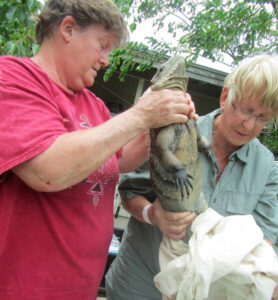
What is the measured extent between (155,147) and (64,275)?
0.96 meters

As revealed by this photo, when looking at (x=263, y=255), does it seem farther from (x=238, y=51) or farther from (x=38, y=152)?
(x=238, y=51)

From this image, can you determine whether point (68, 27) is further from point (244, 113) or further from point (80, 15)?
point (244, 113)

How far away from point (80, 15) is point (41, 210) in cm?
116

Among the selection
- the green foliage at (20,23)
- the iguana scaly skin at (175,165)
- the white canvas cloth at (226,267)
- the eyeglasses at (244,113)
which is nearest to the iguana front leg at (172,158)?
the iguana scaly skin at (175,165)

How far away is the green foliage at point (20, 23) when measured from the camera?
2703mm

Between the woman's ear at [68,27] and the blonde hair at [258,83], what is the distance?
1248 mm

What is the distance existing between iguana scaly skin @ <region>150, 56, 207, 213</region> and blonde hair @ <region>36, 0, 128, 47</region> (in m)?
0.50

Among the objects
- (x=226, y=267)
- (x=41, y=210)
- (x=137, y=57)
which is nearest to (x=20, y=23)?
(x=41, y=210)

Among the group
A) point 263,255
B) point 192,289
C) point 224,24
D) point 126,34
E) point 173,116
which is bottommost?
point 192,289

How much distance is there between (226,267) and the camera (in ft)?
5.05

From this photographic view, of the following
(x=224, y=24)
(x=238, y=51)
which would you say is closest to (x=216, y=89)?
(x=238, y=51)

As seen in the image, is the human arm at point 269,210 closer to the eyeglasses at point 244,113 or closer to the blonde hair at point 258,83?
the eyeglasses at point 244,113

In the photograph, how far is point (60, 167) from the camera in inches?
52.6

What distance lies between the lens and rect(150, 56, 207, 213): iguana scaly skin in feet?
6.20
